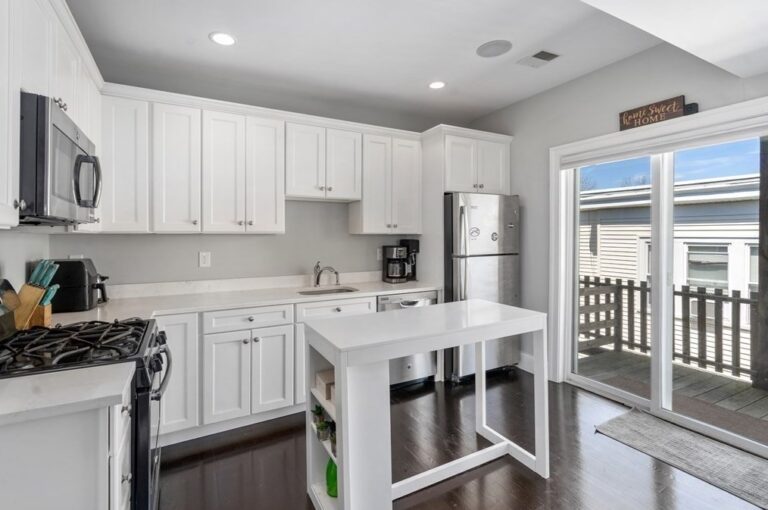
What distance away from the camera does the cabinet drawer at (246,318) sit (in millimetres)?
2592

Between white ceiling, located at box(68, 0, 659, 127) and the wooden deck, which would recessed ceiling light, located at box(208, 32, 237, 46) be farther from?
the wooden deck

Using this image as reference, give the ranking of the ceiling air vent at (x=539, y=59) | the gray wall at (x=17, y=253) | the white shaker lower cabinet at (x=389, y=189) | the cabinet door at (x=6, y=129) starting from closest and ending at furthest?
the cabinet door at (x=6, y=129), the gray wall at (x=17, y=253), the ceiling air vent at (x=539, y=59), the white shaker lower cabinet at (x=389, y=189)

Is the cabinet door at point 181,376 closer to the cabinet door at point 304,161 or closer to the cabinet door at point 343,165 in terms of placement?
the cabinet door at point 304,161

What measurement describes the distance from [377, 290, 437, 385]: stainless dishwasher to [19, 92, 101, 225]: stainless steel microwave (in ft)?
7.15

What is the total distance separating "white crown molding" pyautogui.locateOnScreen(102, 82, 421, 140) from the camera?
260 centimetres

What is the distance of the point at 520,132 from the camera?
12.5 ft

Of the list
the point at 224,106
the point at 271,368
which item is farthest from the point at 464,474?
the point at 224,106

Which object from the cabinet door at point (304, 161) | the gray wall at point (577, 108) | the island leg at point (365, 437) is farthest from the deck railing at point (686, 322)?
the cabinet door at point (304, 161)

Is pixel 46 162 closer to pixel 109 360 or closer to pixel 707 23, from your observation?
pixel 109 360

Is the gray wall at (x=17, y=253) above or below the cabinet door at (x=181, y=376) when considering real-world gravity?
above

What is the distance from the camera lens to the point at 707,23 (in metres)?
1.71

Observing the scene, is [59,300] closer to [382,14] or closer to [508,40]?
[382,14]

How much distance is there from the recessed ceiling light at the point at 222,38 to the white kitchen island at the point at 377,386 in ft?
6.40

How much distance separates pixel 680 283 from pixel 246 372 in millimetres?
3125
